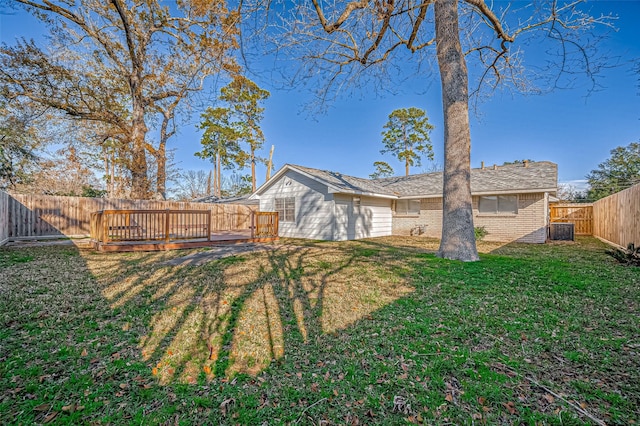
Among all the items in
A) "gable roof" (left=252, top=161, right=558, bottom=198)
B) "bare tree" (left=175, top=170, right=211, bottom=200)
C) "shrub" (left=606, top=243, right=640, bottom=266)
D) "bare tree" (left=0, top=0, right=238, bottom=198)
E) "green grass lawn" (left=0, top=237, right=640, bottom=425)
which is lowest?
"green grass lawn" (left=0, top=237, right=640, bottom=425)

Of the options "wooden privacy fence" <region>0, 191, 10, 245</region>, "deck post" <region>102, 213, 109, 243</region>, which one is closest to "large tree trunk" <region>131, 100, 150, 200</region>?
"wooden privacy fence" <region>0, 191, 10, 245</region>

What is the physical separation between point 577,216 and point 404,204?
33.9 feet

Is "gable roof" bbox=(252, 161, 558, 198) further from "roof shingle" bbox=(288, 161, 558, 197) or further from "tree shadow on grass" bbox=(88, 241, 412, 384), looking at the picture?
Answer: "tree shadow on grass" bbox=(88, 241, 412, 384)

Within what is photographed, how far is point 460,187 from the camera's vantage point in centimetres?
702

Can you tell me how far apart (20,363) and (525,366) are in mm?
4643

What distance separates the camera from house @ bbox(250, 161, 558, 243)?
476 inches

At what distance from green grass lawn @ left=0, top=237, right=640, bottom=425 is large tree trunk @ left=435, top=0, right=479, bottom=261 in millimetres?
1677

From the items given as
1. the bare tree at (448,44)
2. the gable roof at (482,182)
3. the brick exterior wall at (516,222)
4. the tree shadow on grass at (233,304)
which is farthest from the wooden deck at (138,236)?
the brick exterior wall at (516,222)

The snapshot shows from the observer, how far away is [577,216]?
53.8ft

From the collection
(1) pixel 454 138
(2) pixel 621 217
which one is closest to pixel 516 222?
(2) pixel 621 217

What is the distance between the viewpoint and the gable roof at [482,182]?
11.9m

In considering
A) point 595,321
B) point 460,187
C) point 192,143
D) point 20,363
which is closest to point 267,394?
point 20,363

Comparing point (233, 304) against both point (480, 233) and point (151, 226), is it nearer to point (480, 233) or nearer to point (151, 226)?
point (151, 226)

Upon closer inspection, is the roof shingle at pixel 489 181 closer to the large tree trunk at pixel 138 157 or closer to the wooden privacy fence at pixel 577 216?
the wooden privacy fence at pixel 577 216
